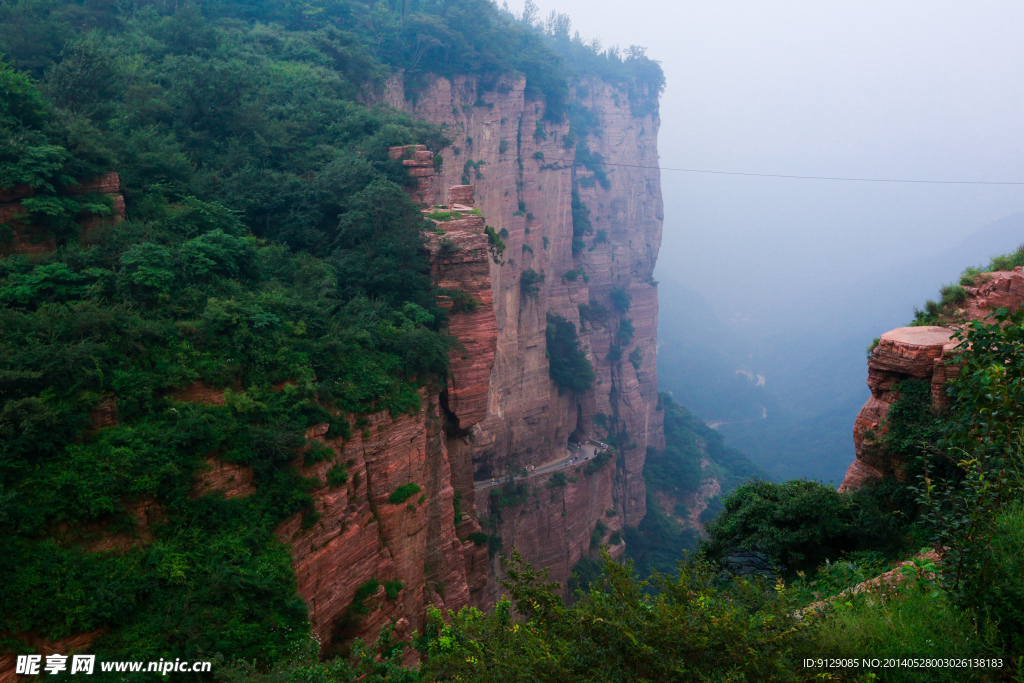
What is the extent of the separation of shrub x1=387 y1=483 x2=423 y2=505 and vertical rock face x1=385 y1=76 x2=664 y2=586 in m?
11.4

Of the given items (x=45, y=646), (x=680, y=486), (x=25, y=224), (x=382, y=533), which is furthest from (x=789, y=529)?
(x=680, y=486)

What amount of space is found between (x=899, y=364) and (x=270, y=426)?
12.6 m

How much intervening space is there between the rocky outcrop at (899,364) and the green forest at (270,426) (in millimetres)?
469

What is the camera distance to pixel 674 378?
97938 millimetres

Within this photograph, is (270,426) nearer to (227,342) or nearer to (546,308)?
(227,342)

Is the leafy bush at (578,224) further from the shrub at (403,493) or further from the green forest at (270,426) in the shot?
the shrub at (403,493)

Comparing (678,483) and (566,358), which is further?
(678,483)

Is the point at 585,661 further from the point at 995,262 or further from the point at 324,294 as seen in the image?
the point at 995,262

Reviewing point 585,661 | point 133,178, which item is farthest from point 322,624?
point 133,178

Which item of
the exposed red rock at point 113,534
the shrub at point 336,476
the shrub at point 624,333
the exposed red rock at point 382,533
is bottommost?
the shrub at point 624,333

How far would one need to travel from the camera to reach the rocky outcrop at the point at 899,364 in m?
11.5

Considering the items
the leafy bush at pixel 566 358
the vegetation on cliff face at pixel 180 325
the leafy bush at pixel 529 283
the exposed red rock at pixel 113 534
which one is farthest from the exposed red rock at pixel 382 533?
the leafy bush at pixel 566 358

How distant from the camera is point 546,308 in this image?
40.2m

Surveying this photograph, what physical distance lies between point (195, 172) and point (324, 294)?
18.3 ft
